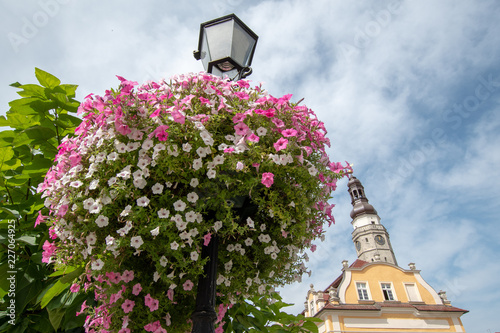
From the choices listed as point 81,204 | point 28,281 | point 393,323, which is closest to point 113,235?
point 81,204

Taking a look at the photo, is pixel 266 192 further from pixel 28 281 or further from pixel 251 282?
pixel 28 281

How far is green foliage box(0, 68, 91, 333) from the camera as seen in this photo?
2.20 meters

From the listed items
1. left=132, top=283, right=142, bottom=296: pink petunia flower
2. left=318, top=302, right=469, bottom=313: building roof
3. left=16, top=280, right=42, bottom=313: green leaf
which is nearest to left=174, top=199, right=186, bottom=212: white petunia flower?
left=132, top=283, right=142, bottom=296: pink petunia flower

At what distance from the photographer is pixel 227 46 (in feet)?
9.42

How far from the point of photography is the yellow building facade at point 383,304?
2436 centimetres

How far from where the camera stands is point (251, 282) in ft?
6.48

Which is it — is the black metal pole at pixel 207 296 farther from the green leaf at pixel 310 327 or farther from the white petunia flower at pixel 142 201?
the green leaf at pixel 310 327

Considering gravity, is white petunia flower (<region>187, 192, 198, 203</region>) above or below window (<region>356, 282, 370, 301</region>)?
below

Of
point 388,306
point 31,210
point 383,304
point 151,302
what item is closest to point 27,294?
point 31,210

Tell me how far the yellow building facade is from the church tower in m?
32.0

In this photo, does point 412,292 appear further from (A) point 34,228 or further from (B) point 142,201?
(B) point 142,201

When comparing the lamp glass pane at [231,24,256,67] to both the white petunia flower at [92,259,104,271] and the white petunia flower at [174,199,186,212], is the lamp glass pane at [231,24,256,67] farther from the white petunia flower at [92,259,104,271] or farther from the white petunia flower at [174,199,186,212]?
the white petunia flower at [92,259,104,271]

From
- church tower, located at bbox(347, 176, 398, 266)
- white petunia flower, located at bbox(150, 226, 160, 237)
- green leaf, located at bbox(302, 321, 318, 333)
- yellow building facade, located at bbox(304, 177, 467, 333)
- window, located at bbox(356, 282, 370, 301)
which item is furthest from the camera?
church tower, located at bbox(347, 176, 398, 266)

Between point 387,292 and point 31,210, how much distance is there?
98.7ft
